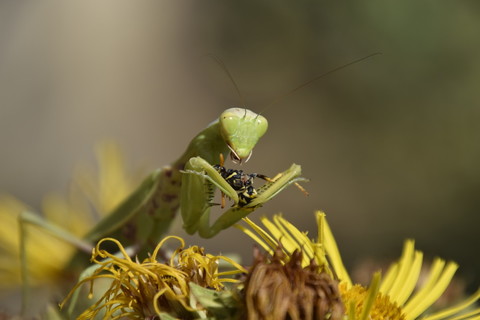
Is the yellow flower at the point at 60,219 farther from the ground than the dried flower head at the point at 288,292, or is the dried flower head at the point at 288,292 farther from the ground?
the dried flower head at the point at 288,292

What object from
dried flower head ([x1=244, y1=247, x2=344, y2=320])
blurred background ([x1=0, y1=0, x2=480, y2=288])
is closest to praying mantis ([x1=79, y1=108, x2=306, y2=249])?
dried flower head ([x1=244, y1=247, x2=344, y2=320])

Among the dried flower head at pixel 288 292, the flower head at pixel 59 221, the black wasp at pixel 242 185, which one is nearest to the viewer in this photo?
the dried flower head at pixel 288 292

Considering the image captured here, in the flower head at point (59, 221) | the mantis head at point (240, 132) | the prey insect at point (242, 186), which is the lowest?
the flower head at point (59, 221)

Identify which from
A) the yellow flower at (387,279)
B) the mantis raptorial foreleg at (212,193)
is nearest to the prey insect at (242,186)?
the mantis raptorial foreleg at (212,193)

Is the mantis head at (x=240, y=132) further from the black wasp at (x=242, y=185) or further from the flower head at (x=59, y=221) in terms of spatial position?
the flower head at (x=59, y=221)

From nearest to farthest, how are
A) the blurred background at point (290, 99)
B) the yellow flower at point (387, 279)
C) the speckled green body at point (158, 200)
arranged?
1. the yellow flower at point (387, 279)
2. the speckled green body at point (158, 200)
3. the blurred background at point (290, 99)

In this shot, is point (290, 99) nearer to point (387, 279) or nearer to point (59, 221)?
point (59, 221)

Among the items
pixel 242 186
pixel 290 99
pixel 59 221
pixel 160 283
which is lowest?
pixel 59 221

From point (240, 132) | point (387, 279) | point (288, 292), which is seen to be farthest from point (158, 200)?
point (288, 292)
